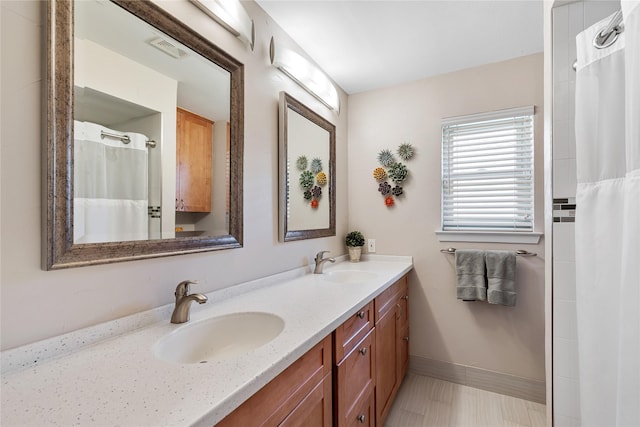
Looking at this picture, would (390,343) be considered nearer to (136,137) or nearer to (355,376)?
(355,376)

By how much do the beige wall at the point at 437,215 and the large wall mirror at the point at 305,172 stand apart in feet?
1.33

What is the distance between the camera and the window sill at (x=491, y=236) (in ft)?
6.80

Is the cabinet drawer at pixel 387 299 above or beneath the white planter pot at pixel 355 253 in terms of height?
beneath

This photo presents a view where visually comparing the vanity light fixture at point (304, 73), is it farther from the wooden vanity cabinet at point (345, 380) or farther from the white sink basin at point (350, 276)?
the wooden vanity cabinet at point (345, 380)

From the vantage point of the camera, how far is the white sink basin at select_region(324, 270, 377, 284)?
2.06 metres

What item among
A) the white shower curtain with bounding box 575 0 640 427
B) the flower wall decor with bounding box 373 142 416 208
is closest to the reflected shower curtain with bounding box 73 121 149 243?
the white shower curtain with bounding box 575 0 640 427

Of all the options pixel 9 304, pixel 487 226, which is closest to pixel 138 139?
pixel 9 304

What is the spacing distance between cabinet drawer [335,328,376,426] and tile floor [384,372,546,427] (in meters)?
0.59

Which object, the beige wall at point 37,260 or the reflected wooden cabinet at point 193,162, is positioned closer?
the beige wall at point 37,260

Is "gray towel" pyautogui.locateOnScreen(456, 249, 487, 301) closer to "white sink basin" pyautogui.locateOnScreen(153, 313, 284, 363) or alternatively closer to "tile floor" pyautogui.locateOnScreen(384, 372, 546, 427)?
"tile floor" pyautogui.locateOnScreen(384, 372, 546, 427)

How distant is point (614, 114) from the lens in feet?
3.06

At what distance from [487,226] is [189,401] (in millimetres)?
2257

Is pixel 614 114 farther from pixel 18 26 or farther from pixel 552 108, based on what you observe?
pixel 18 26

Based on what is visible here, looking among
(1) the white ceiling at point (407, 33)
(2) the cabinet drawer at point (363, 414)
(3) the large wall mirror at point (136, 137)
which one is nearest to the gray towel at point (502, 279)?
(2) the cabinet drawer at point (363, 414)
